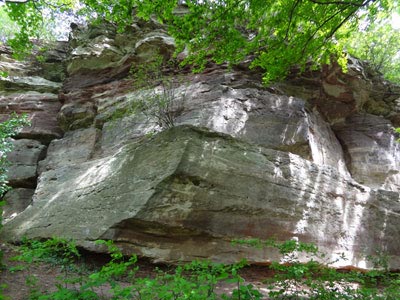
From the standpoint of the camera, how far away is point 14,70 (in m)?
14.6

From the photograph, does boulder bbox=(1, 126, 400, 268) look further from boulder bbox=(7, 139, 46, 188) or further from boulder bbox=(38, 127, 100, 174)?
boulder bbox=(7, 139, 46, 188)

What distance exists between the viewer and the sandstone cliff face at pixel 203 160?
20.9 ft

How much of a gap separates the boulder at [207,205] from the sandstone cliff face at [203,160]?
3cm

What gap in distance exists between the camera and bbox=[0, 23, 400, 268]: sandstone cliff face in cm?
638

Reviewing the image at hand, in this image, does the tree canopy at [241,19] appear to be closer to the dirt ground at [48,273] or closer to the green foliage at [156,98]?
the green foliage at [156,98]

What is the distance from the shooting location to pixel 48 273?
571 centimetres

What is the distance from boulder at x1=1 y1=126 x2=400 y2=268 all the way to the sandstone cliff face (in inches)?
1.2

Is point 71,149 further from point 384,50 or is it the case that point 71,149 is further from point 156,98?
point 384,50

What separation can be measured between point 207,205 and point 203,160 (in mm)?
1037

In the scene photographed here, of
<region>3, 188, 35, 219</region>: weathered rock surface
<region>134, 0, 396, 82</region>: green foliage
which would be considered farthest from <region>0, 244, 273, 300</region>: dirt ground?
<region>134, 0, 396, 82</region>: green foliage

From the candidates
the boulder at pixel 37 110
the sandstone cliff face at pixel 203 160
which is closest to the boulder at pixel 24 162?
the sandstone cliff face at pixel 203 160

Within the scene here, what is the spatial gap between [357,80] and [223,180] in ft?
26.0

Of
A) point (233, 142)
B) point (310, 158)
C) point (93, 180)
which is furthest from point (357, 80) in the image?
point (93, 180)

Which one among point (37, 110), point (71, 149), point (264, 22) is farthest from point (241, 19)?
point (37, 110)
